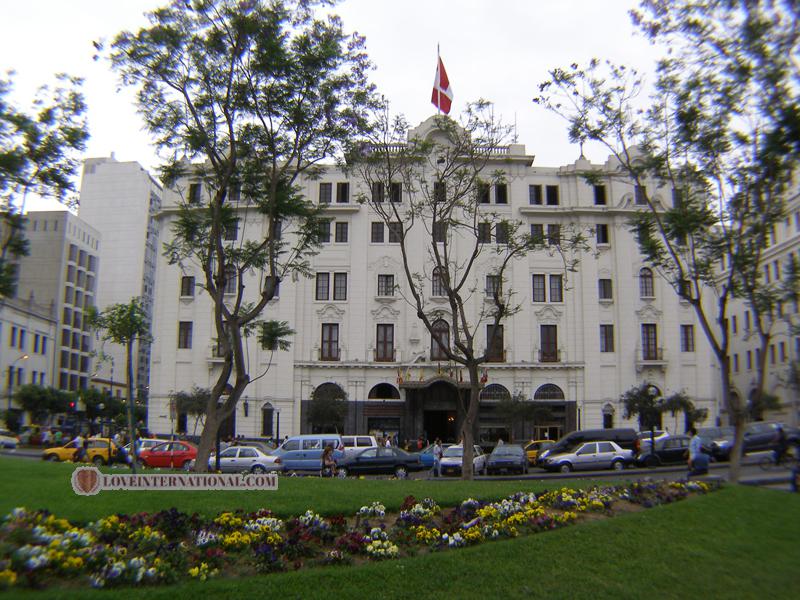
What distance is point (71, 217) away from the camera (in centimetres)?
7775

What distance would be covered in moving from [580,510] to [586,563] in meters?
2.72

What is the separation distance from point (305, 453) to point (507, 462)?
8602 millimetres

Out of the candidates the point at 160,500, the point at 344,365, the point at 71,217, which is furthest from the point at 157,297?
the point at 160,500

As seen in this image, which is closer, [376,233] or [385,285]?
[385,285]

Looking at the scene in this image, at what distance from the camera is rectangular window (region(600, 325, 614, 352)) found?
163 ft

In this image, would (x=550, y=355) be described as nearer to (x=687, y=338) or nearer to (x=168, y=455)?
(x=687, y=338)

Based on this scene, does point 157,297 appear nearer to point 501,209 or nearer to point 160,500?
point 501,209

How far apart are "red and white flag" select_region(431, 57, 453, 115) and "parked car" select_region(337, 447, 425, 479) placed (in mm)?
13783

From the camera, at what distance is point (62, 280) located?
251 feet

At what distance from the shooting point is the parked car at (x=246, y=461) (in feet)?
94.9

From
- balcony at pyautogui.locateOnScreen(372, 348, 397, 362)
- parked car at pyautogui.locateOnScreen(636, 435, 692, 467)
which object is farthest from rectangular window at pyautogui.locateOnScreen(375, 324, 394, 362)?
parked car at pyautogui.locateOnScreen(636, 435, 692, 467)

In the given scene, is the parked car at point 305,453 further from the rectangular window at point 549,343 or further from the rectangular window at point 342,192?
the rectangular window at point 342,192

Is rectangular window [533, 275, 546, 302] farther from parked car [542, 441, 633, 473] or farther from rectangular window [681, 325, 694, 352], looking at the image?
parked car [542, 441, 633, 473]

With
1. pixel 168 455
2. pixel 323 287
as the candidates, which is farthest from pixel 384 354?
pixel 168 455
